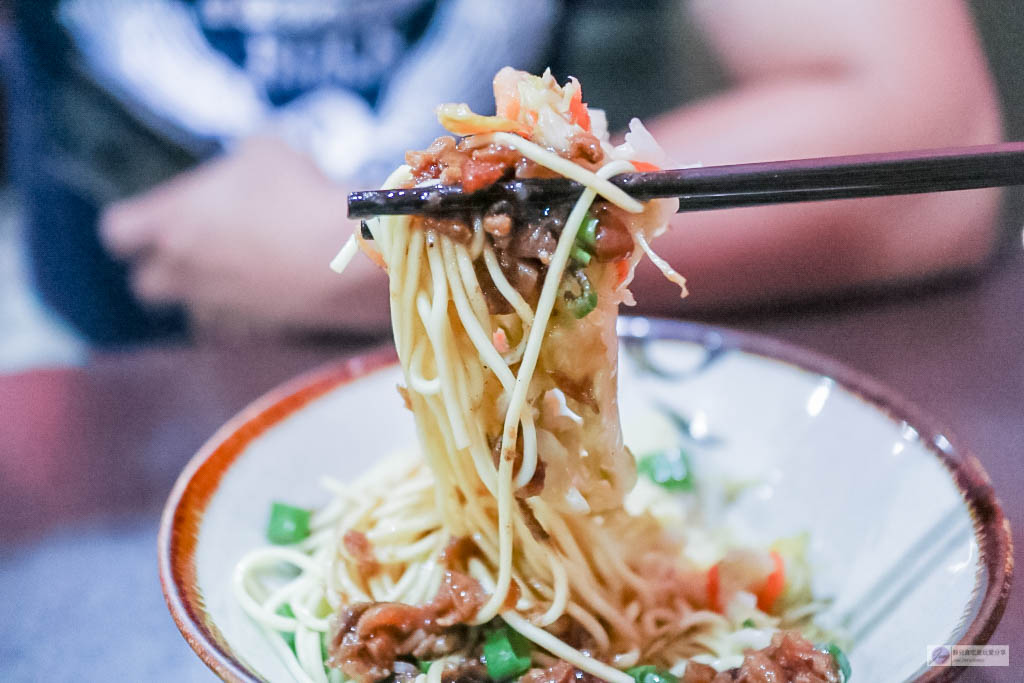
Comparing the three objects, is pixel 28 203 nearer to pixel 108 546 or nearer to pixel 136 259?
pixel 136 259

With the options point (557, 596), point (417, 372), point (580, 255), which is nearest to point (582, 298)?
point (580, 255)

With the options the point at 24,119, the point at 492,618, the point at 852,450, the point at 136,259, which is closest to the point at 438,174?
the point at 492,618

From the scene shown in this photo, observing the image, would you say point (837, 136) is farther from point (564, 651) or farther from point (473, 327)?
point (564, 651)

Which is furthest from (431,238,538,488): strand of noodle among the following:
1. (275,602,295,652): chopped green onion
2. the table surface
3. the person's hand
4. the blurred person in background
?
the person's hand

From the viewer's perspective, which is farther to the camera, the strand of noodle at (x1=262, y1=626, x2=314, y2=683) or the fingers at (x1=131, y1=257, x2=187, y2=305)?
the fingers at (x1=131, y1=257, x2=187, y2=305)

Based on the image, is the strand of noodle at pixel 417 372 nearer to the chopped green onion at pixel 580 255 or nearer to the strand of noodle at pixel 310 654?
the chopped green onion at pixel 580 255

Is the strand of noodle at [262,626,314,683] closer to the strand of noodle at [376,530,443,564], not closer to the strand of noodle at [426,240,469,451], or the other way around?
the strand of noodle at [376,530,443,564]
